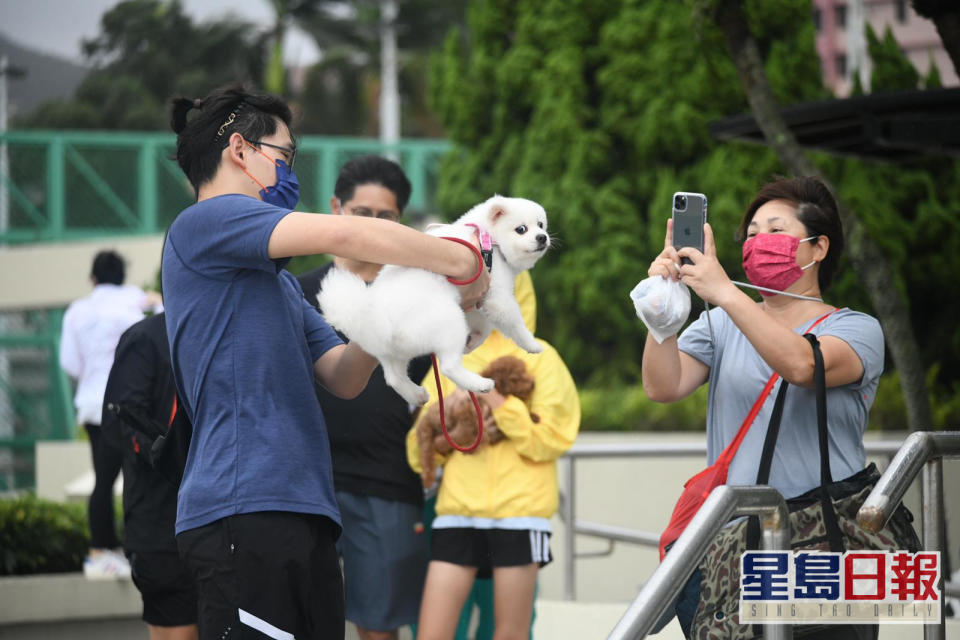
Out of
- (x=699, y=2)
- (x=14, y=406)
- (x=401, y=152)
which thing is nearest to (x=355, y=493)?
(x=699, y=2)

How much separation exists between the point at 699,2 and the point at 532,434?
2.50 meters

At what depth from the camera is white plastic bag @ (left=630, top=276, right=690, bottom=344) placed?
281cm

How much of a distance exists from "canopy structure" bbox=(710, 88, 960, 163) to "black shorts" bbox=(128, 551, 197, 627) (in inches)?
136

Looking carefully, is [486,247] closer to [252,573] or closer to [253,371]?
[253,371]

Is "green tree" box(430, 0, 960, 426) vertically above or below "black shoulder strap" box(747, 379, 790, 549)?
above

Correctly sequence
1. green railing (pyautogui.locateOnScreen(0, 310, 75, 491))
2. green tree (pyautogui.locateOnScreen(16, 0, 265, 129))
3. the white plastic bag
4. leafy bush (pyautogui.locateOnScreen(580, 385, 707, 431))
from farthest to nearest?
green tree (pyautogui.locateOnScreen(16, 0, 265, 129)) → green railing (pyautogui.locateOnScreen(0, 310, 75, 491)) → leafy bush (pyautogui.locateOnScreen(580, 385, 707, 431)) → the white plastic bag

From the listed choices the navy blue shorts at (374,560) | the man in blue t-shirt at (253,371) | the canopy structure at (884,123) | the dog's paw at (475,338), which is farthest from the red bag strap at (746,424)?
the canopy structure at (884,123)

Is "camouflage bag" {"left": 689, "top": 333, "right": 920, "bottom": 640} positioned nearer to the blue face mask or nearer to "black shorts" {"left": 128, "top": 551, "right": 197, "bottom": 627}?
the blue face mask

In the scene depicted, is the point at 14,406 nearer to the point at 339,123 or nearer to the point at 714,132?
the point at 714,132

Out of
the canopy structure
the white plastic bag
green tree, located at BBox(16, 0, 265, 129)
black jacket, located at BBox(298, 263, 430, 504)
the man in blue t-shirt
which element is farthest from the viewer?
green tree, located at BBox(16, 0, 265, 129)

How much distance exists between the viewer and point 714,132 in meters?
6.11

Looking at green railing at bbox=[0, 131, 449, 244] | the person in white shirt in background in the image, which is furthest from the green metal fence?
the person in white shirt in background

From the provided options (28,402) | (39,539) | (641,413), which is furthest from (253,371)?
(28,402)

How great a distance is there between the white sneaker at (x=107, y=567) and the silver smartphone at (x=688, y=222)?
426cm
